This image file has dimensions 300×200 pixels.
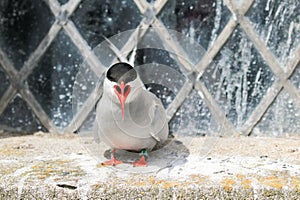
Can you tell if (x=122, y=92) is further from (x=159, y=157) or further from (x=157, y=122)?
(x=159, y=157)

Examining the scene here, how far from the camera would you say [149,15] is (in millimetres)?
1360

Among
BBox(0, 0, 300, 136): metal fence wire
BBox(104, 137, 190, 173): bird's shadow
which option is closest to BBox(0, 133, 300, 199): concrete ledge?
BBox(104, 137, 190, 173): bird's shadow

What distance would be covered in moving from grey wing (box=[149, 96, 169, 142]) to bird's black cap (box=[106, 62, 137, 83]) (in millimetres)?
102

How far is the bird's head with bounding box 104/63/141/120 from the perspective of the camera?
38.3 inches

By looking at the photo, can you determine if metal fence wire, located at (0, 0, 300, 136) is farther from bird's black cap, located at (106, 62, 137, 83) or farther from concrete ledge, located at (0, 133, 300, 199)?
bird's black cap, located at (106, 62, 137, 83)

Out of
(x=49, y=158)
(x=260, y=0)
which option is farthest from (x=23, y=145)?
(x=260, y=0)

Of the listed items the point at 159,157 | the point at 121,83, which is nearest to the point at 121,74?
the point at 121,83

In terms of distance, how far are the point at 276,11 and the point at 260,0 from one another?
5 cm

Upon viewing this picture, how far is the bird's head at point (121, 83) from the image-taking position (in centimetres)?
97

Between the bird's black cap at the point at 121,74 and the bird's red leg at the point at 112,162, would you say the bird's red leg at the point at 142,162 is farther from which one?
the bird's black cap at the point at 121,74

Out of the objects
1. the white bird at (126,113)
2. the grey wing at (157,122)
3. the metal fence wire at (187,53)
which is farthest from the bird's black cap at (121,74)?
the metal fence wire at (187,53)

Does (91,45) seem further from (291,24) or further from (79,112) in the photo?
(291,24)

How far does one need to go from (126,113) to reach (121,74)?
74 mm

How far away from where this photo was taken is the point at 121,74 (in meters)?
0.98
